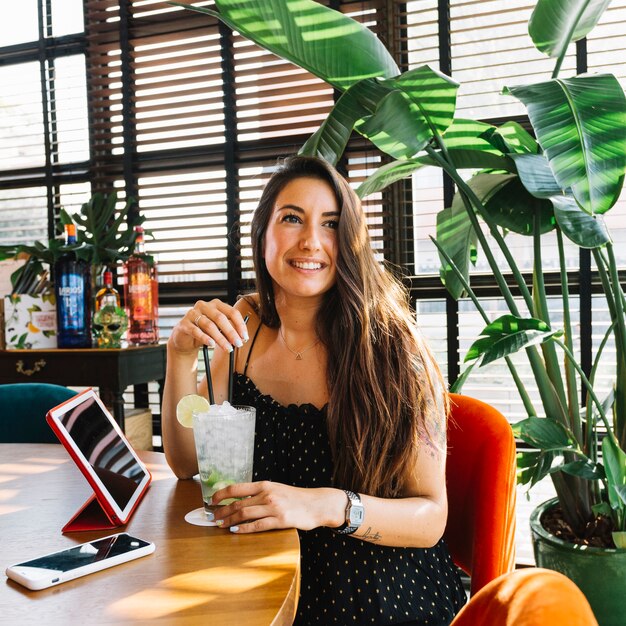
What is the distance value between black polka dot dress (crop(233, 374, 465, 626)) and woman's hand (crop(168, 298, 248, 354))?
25 cm

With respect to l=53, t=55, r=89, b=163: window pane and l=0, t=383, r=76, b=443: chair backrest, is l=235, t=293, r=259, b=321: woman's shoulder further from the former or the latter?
l=53, t=55, r=89, b=163: window pane

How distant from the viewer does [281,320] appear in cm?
148

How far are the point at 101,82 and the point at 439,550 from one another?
2.59m

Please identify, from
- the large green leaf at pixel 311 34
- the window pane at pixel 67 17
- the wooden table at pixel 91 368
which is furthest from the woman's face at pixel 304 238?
the window pane at pixel 67 17

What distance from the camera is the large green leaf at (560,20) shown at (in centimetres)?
153

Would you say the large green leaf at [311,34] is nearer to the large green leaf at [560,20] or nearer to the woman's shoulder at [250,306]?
the large green leaf at [560,20]

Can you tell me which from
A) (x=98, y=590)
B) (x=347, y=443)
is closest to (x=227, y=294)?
(x=347, y=443)

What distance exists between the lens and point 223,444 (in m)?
0.91

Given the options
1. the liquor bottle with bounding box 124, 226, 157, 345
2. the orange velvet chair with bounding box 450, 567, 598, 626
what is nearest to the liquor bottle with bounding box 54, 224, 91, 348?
the liquor bottle with bounding box 124, 226, 157, 345

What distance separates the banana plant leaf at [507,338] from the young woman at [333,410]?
0.65 ft

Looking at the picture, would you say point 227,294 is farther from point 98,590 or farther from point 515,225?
point 98,590

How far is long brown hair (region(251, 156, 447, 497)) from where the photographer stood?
1.19 metres

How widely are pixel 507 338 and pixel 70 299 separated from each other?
1.79m

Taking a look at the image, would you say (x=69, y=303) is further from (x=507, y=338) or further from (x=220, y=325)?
(x=507, y=338)
